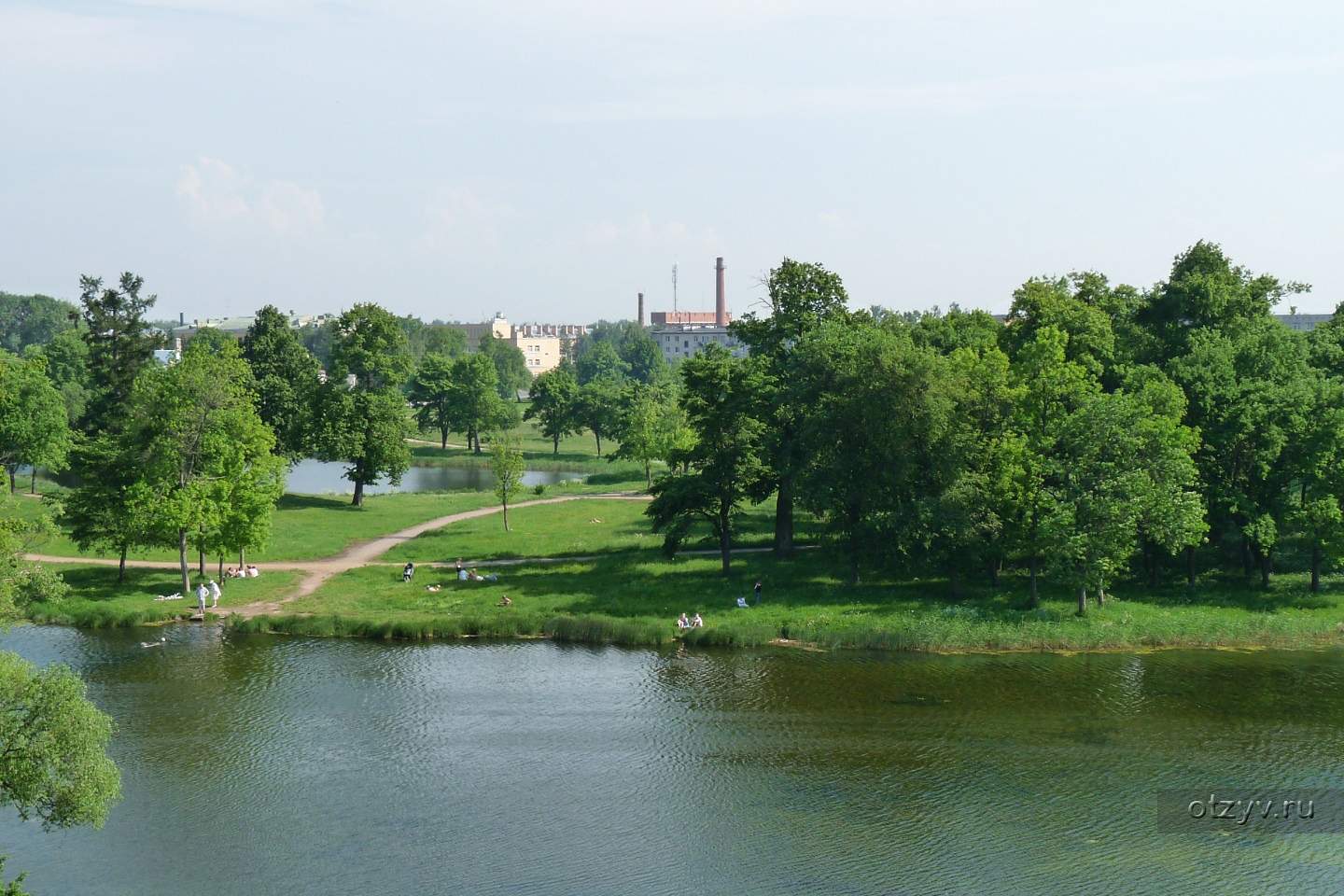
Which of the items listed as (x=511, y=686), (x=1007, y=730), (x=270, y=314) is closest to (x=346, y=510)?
(x=270, y=314)

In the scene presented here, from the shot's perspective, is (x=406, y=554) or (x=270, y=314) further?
(x=270, y=314)

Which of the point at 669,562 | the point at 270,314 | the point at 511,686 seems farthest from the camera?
the point at 270,314

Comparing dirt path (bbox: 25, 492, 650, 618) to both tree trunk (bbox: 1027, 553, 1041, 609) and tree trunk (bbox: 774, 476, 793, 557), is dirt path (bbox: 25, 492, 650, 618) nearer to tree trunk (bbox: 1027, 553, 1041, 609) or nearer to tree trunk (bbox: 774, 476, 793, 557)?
tree trunk (bbox: 774, 476, 793, 557)

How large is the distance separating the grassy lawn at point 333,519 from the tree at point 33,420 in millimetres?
3659

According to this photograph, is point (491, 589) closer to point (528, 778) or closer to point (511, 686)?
point (511, 686)

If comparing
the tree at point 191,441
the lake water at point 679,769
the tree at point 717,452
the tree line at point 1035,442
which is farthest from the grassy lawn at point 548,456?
the lake water at point 679,769

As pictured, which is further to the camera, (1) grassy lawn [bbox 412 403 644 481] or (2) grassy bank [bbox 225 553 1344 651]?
(1) grassy lawn [bbox 412 403 644 481]

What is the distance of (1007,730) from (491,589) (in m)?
29.2

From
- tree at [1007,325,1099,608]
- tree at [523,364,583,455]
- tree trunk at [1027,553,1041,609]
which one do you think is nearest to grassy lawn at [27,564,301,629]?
tree at [1007,325,1099,608]

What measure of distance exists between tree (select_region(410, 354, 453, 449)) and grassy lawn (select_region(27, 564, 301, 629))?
73.7 meters

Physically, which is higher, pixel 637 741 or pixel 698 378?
pixel 698 378

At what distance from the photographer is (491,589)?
6181 cm

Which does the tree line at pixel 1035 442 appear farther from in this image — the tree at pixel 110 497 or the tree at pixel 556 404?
the tree at pixel 556 404

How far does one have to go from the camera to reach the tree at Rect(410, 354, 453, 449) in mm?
138250
